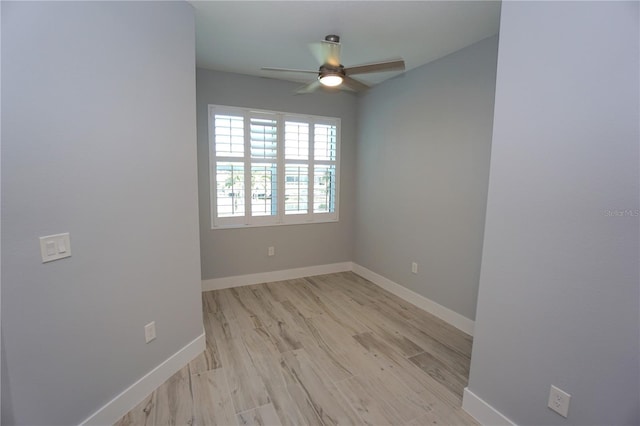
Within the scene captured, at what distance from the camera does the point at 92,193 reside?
5.02 ft

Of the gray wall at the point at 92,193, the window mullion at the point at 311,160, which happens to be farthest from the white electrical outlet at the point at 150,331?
the window mullion at the point at 311,160

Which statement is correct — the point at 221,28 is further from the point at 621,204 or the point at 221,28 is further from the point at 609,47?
the point at 621,204

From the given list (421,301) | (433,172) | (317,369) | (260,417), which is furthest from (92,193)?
(421,301)

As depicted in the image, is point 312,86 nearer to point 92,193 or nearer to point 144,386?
point 92,193

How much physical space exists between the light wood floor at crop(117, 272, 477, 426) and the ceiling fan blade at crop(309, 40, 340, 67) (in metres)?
2.34

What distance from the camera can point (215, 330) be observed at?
2.76m

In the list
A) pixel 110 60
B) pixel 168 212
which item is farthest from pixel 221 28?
pixel 168 212

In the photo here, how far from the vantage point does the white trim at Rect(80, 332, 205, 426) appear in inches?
65.2

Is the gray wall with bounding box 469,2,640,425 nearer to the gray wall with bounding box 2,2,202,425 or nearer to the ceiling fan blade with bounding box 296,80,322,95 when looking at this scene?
the ceiling fan blade with bounding box 296,80,322,95

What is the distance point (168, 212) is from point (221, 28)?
1.59 meters

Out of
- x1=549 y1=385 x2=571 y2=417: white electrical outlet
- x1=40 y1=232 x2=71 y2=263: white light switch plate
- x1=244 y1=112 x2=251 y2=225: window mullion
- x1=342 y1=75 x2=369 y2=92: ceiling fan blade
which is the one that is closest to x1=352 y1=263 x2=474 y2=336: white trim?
x1=549 y1=385 x2=571 y2=417: white electrical outlet

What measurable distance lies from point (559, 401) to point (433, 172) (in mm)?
2162

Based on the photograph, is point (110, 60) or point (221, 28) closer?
point (110, 60)

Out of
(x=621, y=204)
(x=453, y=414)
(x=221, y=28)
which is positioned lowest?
(x=453, y=414)
